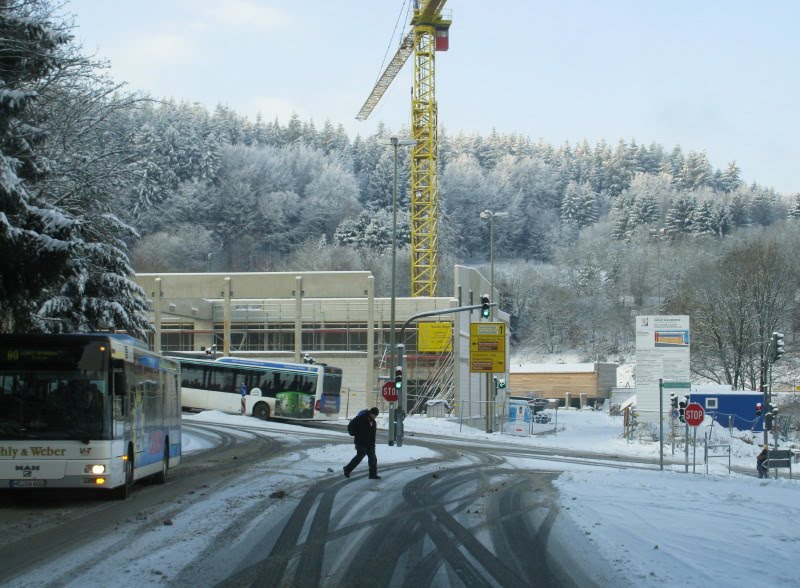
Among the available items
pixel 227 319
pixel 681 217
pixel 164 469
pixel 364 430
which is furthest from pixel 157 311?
pixel 681 217

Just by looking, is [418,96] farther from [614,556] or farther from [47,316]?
[614,556]

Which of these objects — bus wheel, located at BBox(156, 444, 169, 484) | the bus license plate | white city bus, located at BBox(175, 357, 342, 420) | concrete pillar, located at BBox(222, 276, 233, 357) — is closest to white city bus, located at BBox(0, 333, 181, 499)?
the bus license plate

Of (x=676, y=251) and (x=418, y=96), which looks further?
(x=676, y=251)

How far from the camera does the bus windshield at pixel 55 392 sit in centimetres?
1505

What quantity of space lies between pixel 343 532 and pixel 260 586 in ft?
11.9

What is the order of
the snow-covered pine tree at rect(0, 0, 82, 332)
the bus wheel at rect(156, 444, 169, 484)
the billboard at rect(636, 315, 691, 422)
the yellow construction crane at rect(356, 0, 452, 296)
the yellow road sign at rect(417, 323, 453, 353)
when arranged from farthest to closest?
the yellow construction crane at rect(356, 0, 452, 296)
the yellow road sign at rect(417, 323, 453, 353)
the billboard at rect(636, 315, 691, 422)
the bus wheel at rect(156, 444, 169, 484)
the snow-covered pine tree at rect(0, 0, 82, 332)

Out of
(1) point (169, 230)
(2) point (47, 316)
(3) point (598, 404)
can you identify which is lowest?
(3) point (598, 404)

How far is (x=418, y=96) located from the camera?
85250 millimetres

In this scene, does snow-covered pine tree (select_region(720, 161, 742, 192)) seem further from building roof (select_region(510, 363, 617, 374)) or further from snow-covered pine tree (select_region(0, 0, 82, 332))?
snow-covered pine tree (select_region(0, 0, 82, 332))

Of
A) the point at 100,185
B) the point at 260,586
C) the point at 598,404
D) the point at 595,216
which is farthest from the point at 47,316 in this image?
the point at 595,216

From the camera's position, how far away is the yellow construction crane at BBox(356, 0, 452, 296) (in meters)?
84.0

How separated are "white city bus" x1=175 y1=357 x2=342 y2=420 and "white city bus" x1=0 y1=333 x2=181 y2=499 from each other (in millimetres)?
33371

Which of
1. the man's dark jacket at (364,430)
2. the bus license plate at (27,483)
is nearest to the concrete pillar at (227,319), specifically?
the man's dark jacket at (364,430)

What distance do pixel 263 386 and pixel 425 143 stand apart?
130 ft
